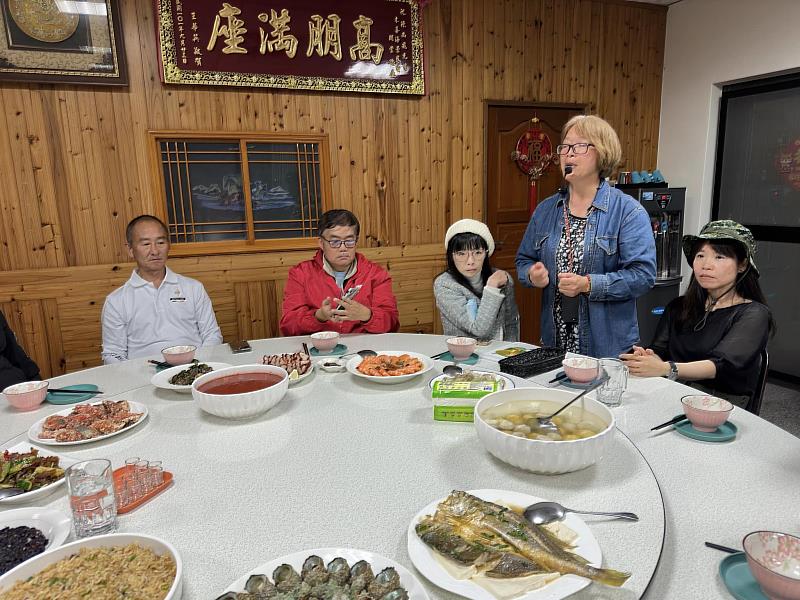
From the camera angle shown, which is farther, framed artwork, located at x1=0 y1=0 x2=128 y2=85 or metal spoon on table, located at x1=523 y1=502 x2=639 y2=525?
framed artwork, located at x1=0 y1=0 x2=128 y2=85

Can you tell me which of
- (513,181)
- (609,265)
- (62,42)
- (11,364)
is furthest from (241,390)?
(513,181)

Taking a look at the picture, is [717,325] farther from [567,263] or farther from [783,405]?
[783,405]

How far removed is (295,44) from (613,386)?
332cm

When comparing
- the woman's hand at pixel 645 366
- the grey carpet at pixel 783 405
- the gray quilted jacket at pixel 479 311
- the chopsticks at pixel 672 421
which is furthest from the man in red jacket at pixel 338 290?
the grey carpet at pixel 783 405

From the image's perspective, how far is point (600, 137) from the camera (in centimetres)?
205

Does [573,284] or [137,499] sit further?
[573,284]

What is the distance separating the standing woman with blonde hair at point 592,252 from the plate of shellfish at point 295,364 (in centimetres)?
105

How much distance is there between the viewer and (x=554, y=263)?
2.25 metres

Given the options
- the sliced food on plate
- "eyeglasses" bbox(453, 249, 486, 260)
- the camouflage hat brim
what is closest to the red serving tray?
the sliced food on plate

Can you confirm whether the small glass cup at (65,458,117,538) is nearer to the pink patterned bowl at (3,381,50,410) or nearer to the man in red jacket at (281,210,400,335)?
the pink patterned bowl at (3,381,50,410)

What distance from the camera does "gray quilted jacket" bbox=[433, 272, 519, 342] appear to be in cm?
223

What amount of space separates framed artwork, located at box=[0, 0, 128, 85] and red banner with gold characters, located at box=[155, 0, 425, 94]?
291 mm

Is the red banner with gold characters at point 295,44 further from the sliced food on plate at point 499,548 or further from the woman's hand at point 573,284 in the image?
the sliced food on plate at point 499,548

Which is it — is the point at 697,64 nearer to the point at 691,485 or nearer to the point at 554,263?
the point at 554,263
